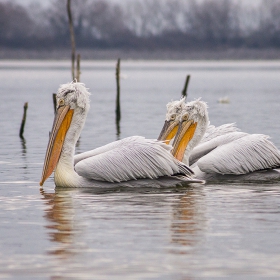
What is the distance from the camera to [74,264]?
552 centimetres

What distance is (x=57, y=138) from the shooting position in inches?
351

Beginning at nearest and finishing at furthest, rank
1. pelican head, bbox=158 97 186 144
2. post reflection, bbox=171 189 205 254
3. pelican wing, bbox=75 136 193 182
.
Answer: post reflection, bbox=171 189 205 254 < pelican wing, bbox=75 136 193 182 < pelican head, bbox=158 97 186 144

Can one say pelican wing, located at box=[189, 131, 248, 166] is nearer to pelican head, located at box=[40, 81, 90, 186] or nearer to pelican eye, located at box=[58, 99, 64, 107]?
pelican head, located at box=[40, 81, 90, 186]

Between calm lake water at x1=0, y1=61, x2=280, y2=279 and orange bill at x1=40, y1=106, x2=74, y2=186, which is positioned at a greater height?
orange bill at x1=40, y1=106, x2=74, y2=186

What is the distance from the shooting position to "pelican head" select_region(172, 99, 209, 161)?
9.50 metres

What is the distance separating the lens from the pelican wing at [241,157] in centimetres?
902

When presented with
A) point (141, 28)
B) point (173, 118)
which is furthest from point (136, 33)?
point (173, 118)

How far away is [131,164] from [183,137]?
4.21ft

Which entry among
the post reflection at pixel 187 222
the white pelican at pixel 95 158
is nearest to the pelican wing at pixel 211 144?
the white pelican at pixel 95 158

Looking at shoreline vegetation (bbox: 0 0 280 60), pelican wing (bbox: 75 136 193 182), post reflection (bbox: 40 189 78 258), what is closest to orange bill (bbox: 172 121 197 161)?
pelican wing (bbox: 75 136 193 182)

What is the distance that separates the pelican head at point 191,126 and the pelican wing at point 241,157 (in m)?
0.43

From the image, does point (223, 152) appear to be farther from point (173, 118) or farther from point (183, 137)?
point (173, 118)

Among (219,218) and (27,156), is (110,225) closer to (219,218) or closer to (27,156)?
(219,218)


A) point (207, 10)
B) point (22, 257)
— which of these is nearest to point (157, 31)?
point (207, 10)
